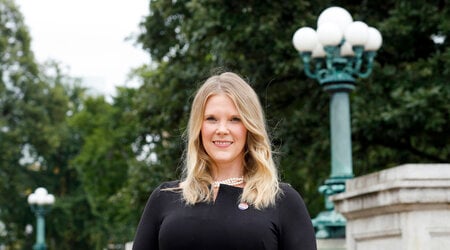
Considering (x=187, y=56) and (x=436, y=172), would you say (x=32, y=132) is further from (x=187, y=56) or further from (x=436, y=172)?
(x=436, y=172)

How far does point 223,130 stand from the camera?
11.7 ft

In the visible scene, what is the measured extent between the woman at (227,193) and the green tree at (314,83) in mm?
12630

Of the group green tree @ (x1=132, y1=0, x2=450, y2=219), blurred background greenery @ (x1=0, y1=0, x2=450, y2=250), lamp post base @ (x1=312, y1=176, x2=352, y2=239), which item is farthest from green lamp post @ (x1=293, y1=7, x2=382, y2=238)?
green tree @ (x1=132, y1=0, x2=450, y2=219)

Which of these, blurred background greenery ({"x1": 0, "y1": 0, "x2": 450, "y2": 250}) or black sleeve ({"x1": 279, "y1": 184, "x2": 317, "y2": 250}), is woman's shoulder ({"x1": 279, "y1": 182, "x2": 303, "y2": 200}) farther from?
blurred background greenery ({"x1": 0, "y1": 0, "x2": 450, "y2": 250})

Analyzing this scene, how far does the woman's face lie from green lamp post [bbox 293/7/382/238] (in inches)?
342

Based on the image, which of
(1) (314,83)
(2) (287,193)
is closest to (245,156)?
(2) (287,193)

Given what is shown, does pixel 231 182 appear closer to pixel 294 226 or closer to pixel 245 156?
pixel 245 156

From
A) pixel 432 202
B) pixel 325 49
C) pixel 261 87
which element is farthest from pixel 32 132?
pixel 432 202

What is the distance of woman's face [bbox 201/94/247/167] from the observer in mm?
3576

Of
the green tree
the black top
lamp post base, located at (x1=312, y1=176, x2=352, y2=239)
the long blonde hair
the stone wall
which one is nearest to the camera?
the black top

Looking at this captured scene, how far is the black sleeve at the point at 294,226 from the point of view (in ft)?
11.4

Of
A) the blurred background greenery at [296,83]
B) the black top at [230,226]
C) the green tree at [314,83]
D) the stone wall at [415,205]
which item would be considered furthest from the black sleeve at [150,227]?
the green tree at [314,83]

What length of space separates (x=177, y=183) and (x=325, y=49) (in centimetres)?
913

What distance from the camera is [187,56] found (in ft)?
74.5
